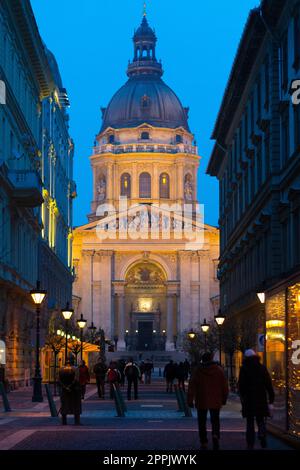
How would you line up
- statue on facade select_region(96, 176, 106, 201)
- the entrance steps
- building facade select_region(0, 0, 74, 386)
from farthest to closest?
1. statue on facade select_region(96, 176, 106, 201)
2. the entrance steps
3. building facade select_region(0, 0, 74, 386)

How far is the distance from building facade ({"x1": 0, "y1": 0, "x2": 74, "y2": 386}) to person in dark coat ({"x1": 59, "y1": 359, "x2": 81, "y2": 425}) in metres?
12.2

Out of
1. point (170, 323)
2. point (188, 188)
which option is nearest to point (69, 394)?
point (170, 323)

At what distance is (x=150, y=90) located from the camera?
161000 mm

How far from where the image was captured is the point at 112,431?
2342cm

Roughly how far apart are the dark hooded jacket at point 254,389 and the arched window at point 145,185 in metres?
133

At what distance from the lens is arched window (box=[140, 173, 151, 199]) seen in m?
152

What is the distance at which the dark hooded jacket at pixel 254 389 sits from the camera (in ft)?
61.5

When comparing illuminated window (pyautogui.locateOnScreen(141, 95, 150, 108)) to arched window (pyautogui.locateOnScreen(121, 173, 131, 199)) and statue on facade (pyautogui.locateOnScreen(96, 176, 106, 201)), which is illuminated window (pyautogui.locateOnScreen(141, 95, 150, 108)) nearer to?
arched window (pyautogui.locateOnScreen(121, 173, 131, 199))

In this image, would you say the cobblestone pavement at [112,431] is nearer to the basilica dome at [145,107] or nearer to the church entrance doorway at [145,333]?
the church entrance doorway at [145,333]

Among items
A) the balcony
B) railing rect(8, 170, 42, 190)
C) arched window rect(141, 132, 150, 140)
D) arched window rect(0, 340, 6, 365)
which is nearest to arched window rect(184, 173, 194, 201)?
arched window rect(141, 132, 150, 140)

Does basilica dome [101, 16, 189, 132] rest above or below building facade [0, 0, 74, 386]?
above

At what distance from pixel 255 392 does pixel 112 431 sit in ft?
17.7

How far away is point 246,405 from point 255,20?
2743 centimetres
